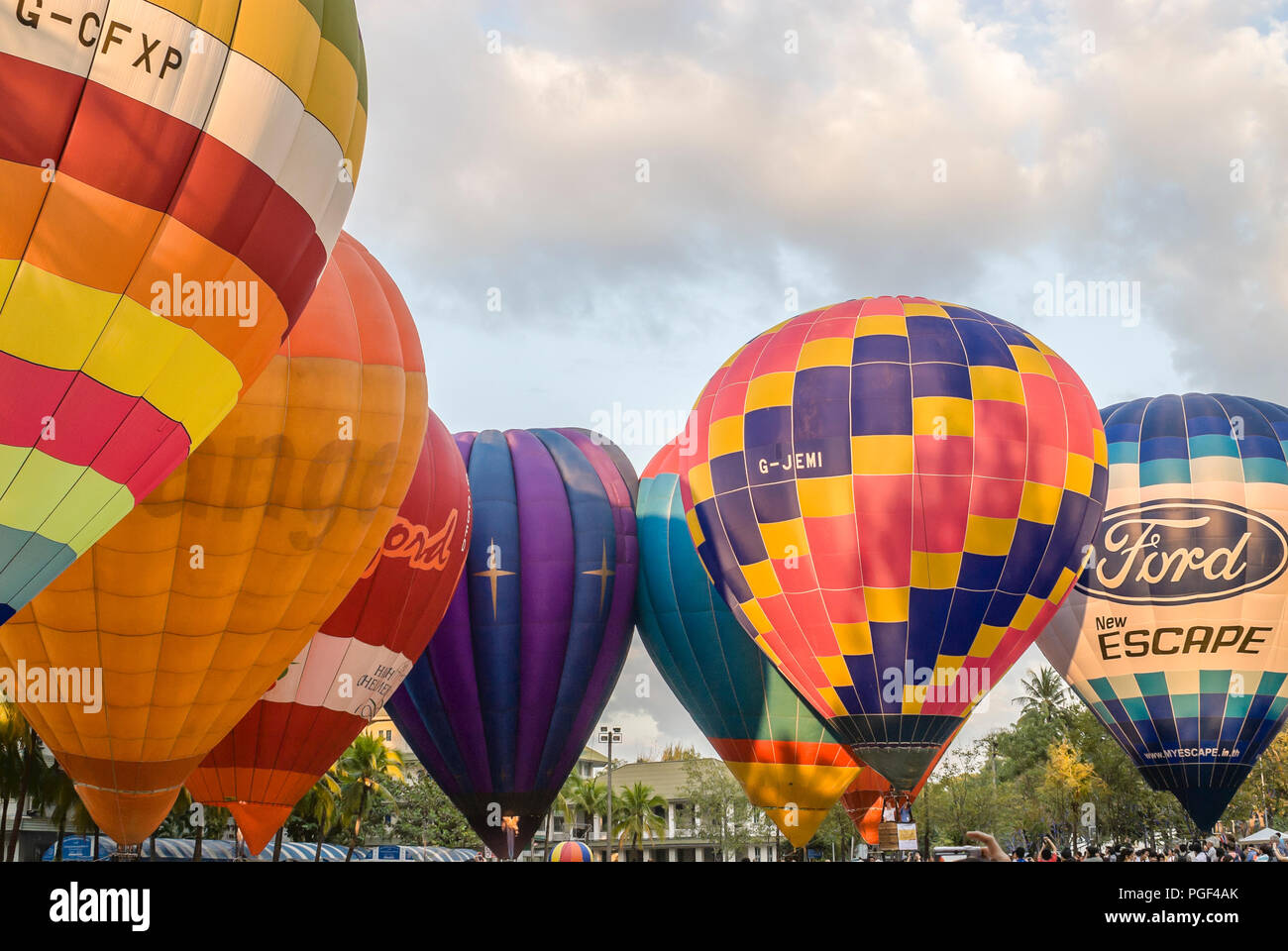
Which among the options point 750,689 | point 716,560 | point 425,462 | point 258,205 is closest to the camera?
point 258,205

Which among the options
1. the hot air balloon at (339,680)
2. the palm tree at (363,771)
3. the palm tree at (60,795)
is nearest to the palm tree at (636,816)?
the palm tree at (363,771)

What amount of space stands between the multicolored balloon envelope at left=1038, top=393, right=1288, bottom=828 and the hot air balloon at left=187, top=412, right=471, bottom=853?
12.1 m

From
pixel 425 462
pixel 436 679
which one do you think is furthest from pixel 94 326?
pixel 436 679

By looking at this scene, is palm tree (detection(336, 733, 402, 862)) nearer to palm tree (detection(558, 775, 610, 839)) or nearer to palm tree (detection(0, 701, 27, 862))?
palm tree (detection(0, 701, 27, 862))

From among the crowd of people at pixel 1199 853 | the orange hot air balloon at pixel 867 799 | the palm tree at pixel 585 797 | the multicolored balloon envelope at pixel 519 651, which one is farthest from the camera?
the palm tree at pixel 585 797

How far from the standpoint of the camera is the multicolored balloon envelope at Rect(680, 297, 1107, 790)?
1496cm

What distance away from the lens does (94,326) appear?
656 cm

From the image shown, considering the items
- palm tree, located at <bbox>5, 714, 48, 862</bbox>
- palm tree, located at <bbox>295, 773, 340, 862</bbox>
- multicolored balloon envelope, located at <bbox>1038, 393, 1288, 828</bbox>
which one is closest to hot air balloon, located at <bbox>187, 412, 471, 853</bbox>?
multicolored balloon envelope, located at <bbox>1038, 393, 1288, 828</bbox>

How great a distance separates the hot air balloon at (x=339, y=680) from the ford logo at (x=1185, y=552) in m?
11.4

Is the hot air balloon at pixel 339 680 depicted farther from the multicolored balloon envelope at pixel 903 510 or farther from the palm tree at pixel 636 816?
the palm tree at pixel 636 816

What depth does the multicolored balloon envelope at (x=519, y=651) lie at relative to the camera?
18266 mm
